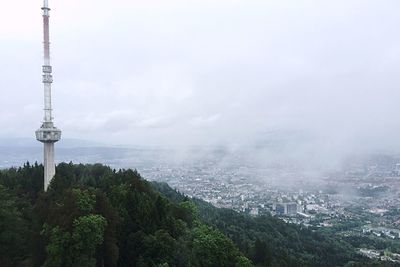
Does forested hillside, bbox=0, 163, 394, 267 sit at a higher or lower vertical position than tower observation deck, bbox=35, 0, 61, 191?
lower

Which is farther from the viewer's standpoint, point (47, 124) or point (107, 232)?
point (47, 124)

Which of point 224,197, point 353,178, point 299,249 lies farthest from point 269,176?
point 299,249

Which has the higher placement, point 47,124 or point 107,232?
point 47,124

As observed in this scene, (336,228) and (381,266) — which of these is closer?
(381,266)

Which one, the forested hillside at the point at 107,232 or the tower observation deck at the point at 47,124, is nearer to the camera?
the forested hillside at the point at 107,232

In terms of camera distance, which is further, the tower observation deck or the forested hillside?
the tower observation deck

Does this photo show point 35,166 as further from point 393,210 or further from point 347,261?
point 393,210

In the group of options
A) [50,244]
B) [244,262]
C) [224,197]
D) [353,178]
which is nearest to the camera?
[50,244]

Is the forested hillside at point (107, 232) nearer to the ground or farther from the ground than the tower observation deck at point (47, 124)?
nearer to the ground
